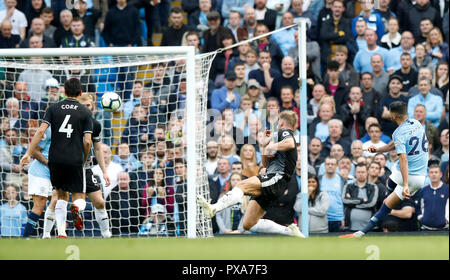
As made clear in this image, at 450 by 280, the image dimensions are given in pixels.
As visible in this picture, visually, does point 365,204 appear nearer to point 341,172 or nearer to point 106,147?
point 341,172

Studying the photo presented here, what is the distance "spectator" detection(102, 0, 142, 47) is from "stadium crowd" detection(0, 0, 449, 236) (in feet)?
0.08

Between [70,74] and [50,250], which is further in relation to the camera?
[70,74]

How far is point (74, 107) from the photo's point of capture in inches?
438

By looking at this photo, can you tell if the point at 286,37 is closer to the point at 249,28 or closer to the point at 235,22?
the point at 249,28

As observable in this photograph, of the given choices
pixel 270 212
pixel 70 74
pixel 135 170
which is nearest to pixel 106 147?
pixel 135 170

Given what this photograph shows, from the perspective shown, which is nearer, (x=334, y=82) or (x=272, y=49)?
(x=334, y=82)

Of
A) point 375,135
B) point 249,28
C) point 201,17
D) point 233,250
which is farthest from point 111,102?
point 201,17


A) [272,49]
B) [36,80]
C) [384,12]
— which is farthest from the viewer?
[384,12]

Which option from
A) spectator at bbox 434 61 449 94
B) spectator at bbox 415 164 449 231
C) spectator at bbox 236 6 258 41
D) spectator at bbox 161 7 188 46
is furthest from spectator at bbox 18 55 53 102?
spectator at bbox 434 61 449 94

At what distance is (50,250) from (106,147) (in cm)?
593

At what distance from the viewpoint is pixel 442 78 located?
53.4 ft

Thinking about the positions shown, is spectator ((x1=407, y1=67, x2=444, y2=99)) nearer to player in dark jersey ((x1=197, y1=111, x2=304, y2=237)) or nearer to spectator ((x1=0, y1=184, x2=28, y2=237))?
player in dark jersey ((x1=197, y1=111, x2=304, y2=237))

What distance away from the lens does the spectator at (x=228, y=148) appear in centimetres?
1513

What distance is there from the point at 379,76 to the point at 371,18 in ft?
4.89
